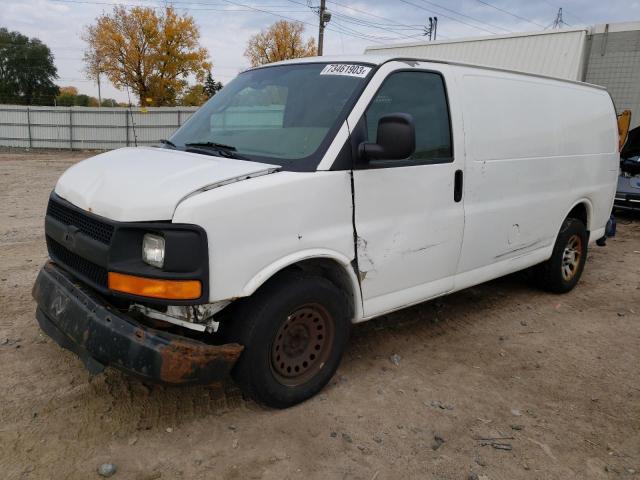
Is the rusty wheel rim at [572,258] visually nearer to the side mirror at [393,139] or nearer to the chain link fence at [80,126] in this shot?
the side mirror at [393,139]

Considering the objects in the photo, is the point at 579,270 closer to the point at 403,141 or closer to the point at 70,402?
the point at 403,141

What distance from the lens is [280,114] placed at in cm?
353

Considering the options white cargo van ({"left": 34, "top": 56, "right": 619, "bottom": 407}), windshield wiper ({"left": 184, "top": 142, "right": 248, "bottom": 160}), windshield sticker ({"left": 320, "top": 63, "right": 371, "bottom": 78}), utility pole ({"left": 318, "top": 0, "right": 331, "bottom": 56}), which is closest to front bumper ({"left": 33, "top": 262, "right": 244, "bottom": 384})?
white cargo van ({"left": 34, "top": 56, "right": 619, "bottom": 407})

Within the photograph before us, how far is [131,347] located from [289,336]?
0.92 metres

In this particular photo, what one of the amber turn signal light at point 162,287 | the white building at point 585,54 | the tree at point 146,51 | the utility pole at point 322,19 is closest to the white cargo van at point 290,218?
the amber turn signal light at point 162,287

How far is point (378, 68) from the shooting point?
11.1ft

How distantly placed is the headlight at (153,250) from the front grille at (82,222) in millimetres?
200

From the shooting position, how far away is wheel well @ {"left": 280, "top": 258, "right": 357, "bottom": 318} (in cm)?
322

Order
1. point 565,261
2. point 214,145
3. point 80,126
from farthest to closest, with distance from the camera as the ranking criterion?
point 80,126 → point 565,261 → point 214,145

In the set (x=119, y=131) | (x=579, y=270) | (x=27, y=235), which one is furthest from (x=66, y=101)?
(x=579, y=270)

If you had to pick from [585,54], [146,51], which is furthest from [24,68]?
[585,54]

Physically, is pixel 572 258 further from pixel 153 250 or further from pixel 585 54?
pixel 585 54

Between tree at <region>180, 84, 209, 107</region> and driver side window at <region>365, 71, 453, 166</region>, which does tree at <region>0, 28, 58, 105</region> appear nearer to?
tree at <region>180, 84, 209, 107</region>

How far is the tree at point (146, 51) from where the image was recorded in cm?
4750
